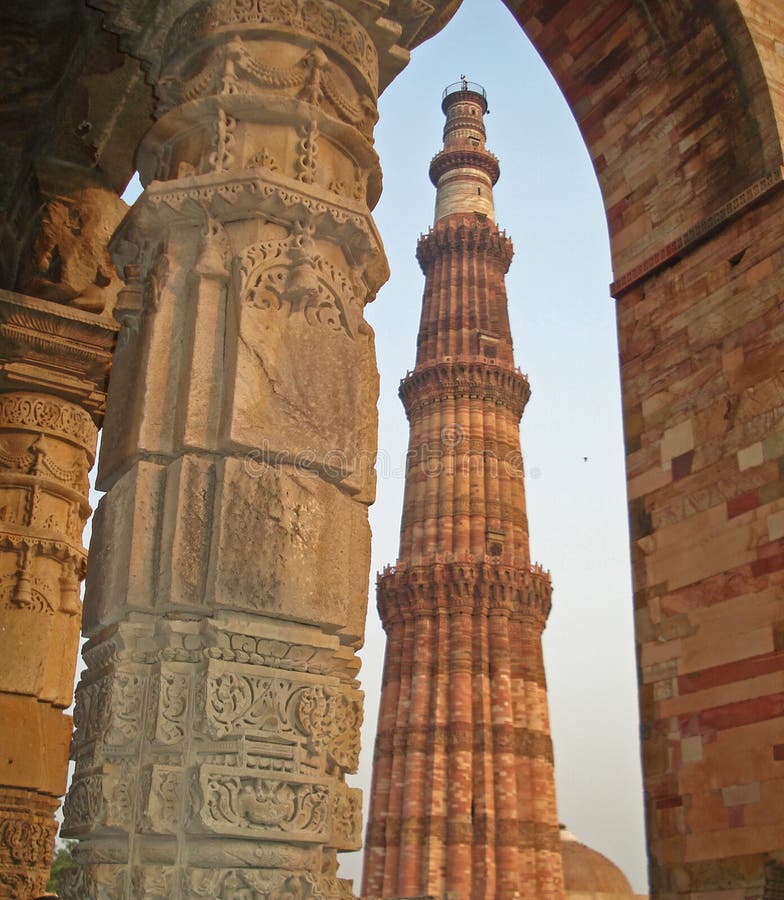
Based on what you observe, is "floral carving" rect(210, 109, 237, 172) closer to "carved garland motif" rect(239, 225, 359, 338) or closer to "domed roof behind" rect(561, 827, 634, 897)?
"carved garland motif" rect(239, 225, 359, 338)

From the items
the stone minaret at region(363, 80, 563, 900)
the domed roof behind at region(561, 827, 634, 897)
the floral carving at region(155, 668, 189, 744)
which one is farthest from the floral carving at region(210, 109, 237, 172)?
the domed roof behind at region(561, 827, 634, 897)

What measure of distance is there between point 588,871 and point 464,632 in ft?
24.3

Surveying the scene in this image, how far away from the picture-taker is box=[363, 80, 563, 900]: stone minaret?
23312mm

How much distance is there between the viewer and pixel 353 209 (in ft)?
10.4

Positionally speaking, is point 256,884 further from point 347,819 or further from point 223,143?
point 223,143

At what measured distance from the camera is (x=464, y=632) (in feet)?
83.5

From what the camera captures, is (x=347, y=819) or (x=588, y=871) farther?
(x=588, y=871)

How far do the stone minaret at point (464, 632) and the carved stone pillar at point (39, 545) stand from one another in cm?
1813

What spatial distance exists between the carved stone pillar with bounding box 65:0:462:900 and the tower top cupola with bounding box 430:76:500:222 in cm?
2949

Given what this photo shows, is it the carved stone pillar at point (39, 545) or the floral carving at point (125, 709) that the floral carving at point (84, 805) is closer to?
the floral carving at point (125, 709)

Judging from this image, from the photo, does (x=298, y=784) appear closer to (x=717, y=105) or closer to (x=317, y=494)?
(x=317, y=494)

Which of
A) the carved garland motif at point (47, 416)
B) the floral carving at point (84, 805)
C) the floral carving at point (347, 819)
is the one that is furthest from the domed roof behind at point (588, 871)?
the floral carving at point (84, 805)

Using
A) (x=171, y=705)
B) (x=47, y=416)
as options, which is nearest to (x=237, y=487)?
(x=171, y=705)

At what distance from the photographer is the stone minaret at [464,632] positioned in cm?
2331
